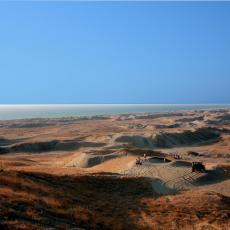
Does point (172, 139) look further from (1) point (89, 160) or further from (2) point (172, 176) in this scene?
(2) point (172, 176)

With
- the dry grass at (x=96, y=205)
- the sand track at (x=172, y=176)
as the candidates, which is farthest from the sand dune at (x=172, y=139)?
the dry grass at (x=96, y=205)

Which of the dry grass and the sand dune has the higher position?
the dry grass

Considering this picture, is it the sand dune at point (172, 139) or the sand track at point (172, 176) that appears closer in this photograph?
the sand track at point (172, 176)

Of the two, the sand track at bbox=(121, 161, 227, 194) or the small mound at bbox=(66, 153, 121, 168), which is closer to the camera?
the sand track at bbox=(121, 161, 227, 194)

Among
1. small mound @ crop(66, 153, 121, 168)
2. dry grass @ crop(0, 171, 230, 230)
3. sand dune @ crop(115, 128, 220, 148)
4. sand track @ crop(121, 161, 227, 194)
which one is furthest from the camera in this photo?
sand dune @ crop(115, 128, 220, 148)

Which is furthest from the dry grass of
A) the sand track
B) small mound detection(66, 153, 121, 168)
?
small mound detection(66, 153, 121, 168)

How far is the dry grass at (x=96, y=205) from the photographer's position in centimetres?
1841

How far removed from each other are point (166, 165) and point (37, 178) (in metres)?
13.4

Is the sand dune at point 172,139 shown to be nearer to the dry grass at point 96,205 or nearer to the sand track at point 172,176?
the sand track at point 172,176

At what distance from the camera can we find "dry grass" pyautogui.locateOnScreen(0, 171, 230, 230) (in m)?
18.4

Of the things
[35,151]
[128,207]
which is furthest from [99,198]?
[35,151]

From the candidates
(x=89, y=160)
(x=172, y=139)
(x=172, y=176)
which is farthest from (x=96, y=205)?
(x=172, y=139)

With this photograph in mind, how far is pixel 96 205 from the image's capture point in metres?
23.6

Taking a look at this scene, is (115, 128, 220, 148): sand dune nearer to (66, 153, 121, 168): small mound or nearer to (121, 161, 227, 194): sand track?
(66, 153, 121, 168): small mound
